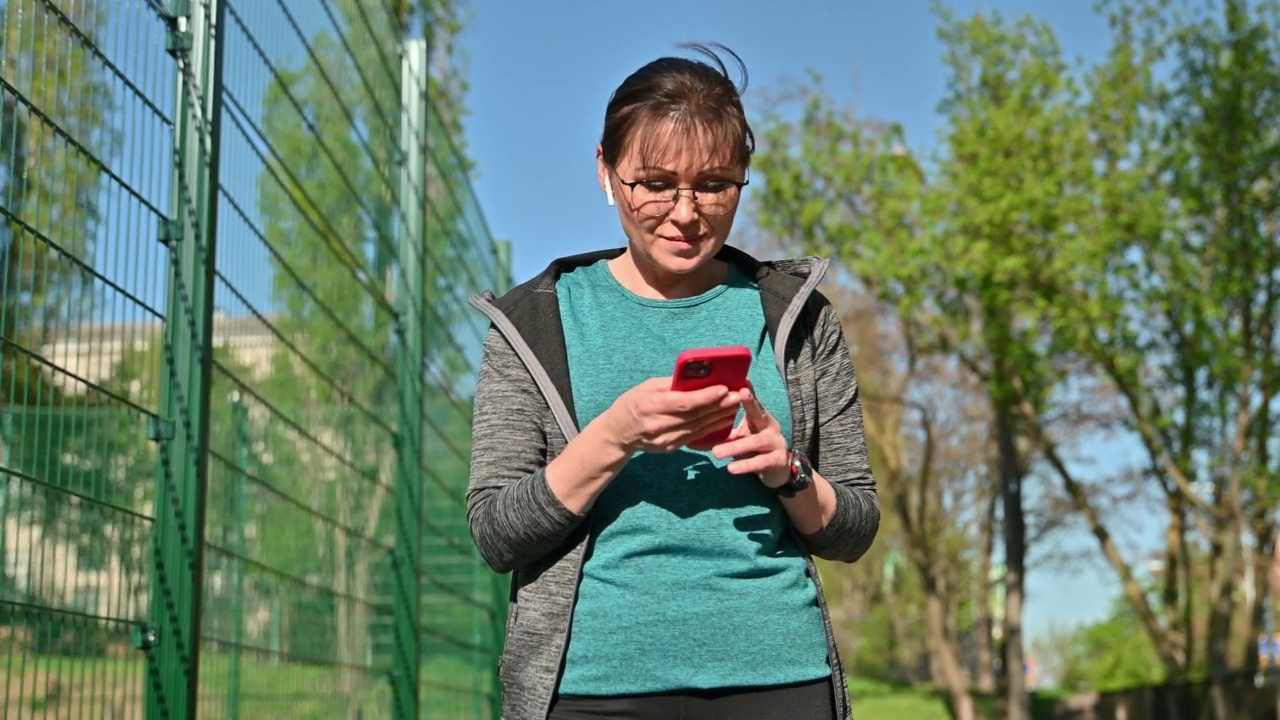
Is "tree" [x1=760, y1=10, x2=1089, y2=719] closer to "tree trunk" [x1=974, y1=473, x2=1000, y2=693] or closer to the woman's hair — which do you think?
"tree trunk" [x1=974, y1=473, x2=1000, y2=693]

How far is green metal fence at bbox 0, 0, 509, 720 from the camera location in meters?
2.73

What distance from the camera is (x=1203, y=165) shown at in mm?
20250

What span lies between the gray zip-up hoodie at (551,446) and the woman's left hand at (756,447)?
0.21 metres

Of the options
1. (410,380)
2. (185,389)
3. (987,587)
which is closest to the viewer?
(185,389)

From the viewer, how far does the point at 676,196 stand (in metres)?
2.36

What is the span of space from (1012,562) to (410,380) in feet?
61.2

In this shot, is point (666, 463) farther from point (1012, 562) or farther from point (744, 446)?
point (1012, 562)

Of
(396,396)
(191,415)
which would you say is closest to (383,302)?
(396,396)

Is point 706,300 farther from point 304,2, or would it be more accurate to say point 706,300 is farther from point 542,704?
point 304,2

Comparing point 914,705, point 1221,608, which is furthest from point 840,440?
point 914,705

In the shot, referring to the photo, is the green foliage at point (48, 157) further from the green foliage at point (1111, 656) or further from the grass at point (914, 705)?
the green foliage at point (1111, 656)

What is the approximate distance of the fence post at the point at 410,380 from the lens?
588 cm

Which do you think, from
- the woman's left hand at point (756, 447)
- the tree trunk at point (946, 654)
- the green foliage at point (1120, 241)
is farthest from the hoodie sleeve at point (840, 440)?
the tree trunk at point (946, 654)

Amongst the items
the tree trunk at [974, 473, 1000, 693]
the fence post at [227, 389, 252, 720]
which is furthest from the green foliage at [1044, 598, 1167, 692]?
the fence post at [227, 389, 252, 720]
